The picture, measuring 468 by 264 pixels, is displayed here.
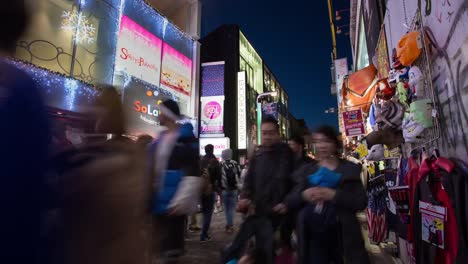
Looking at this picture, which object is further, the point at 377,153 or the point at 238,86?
the point at 238,86

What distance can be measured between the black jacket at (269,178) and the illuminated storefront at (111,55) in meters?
2.70

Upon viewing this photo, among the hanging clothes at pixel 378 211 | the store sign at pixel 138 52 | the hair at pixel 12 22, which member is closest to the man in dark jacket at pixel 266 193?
the hair at pixel 12 22

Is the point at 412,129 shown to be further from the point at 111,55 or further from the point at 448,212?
the point at 111,55

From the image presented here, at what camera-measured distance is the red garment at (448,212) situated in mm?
2318

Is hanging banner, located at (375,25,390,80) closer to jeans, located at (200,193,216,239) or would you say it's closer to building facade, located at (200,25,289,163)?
jeans, located at (200,193,216,239)

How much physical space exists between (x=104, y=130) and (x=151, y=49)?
1030 cm

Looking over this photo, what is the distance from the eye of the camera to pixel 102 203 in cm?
126

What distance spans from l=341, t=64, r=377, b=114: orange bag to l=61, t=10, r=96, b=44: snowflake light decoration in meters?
7.95

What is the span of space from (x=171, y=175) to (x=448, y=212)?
2.49 meters

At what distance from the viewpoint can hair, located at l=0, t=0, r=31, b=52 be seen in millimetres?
889

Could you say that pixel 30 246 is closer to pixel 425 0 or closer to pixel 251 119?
pixel 425 0

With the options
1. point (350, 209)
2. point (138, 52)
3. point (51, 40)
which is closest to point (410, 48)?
point (350, 209)

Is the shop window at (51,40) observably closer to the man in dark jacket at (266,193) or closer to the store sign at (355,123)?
the man in dark jacket at (266,193)

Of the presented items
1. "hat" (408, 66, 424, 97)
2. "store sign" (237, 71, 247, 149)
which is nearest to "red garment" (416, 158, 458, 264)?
"hat" (408, 66, 424, 97)
